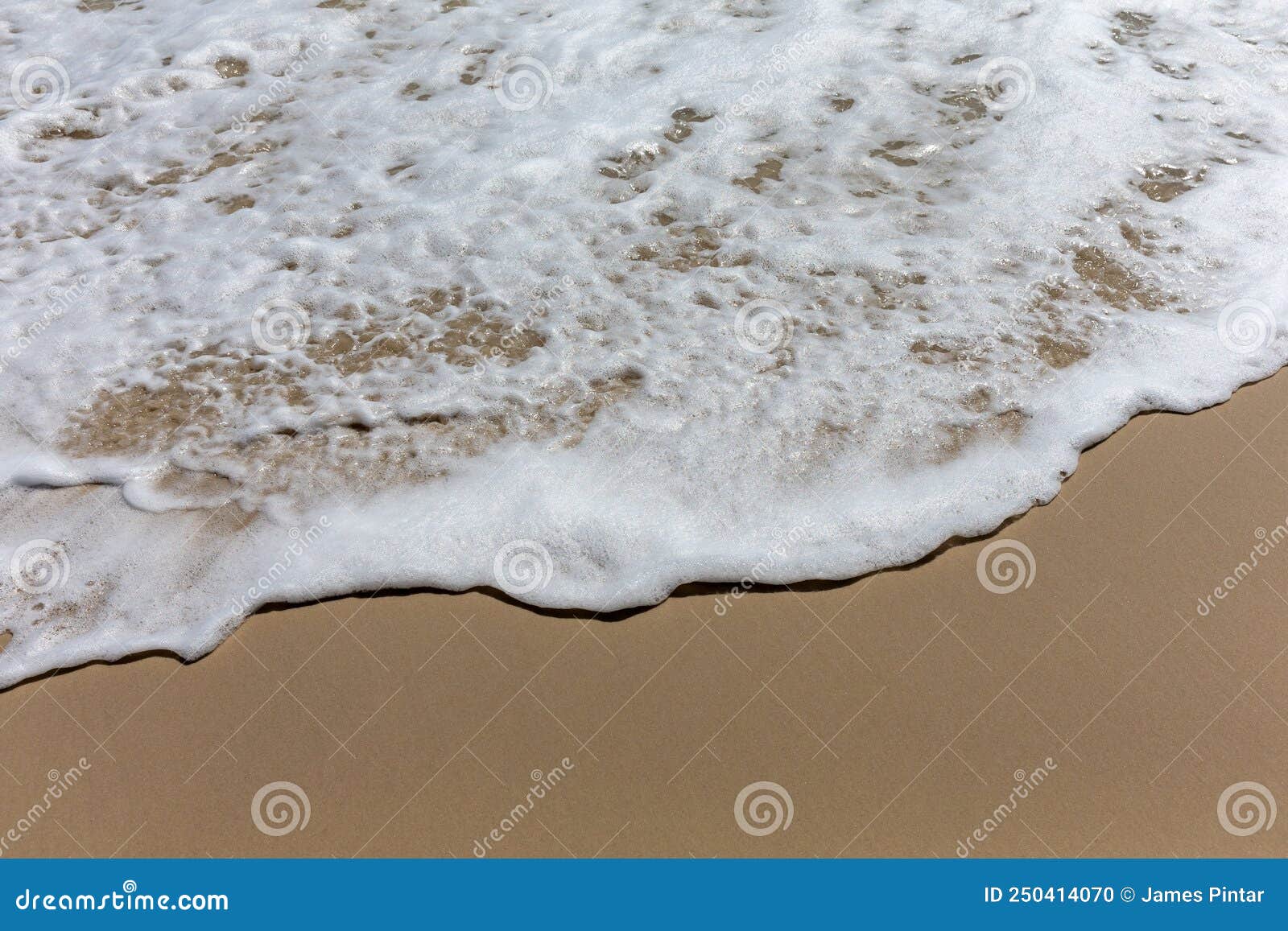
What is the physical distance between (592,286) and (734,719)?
2060mm

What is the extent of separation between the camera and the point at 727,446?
129 inches

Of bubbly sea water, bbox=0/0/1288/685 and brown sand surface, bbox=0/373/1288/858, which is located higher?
bubbly sea water, bbox=0/0/1288/685

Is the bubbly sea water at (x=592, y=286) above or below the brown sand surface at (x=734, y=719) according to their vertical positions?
above

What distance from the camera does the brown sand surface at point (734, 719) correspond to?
243 cm

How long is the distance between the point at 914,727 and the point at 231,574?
2.19 m

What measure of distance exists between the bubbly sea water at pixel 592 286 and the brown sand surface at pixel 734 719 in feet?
0.57

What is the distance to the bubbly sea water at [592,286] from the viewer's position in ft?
10.1

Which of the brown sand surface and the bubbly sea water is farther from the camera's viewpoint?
the bubbly sea water

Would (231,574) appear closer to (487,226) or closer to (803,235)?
(487,226)

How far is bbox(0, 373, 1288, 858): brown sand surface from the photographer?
2.43 m

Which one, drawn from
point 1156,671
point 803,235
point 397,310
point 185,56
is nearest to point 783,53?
point 803,235

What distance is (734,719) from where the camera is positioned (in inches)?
102

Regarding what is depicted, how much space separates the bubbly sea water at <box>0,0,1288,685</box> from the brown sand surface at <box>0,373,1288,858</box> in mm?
173

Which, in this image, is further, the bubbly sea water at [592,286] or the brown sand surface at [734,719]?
the bubbly sea water at [592,286]
